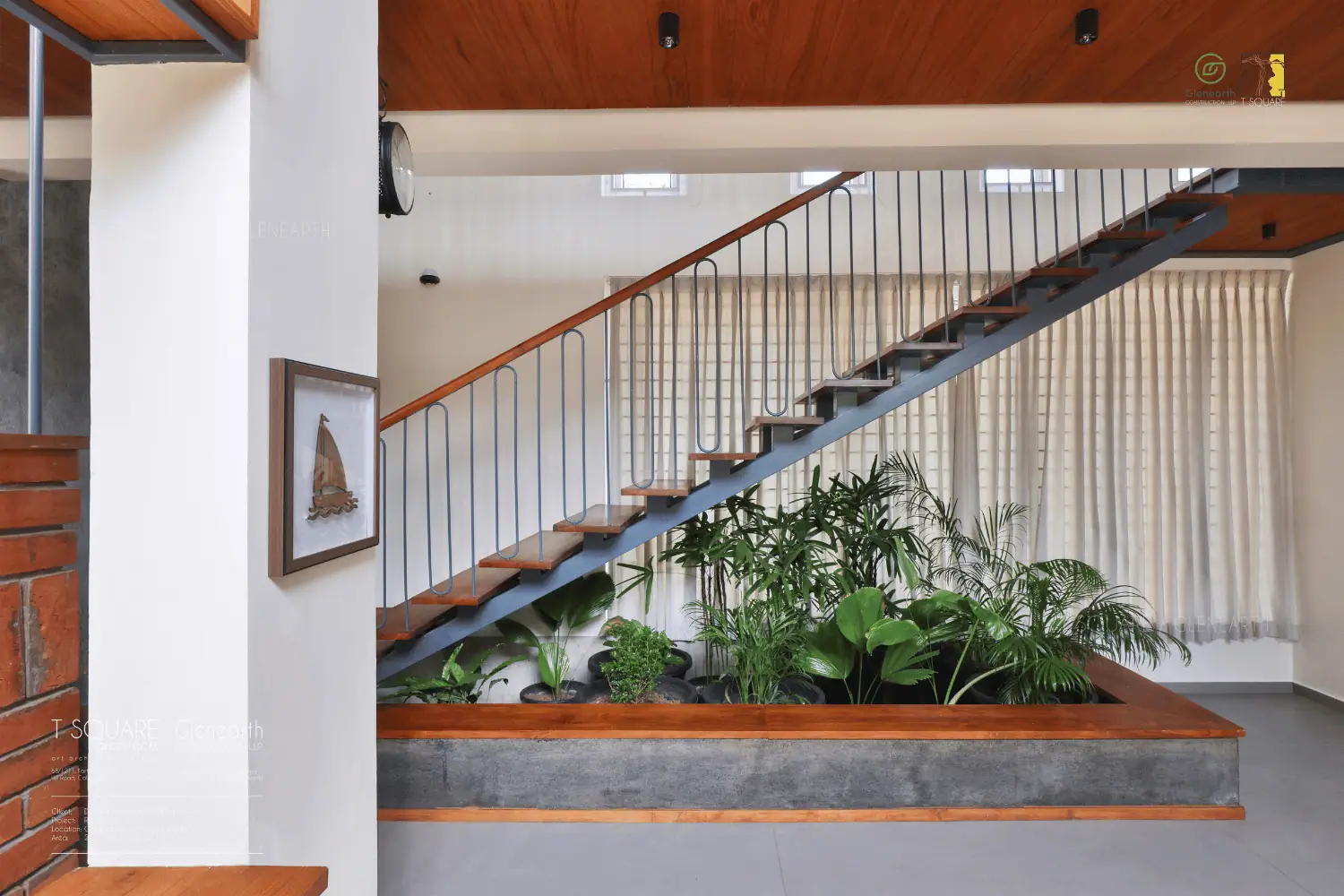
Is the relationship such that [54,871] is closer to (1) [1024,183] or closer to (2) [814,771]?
(2) [814,771]

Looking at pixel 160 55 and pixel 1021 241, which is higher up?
pixel 1021 241

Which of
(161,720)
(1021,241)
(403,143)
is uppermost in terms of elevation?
(1021,241)

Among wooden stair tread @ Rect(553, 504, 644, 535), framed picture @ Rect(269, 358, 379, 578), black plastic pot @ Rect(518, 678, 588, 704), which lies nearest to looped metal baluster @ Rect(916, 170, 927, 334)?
wooden stair tread @ Rect(553, 504, 644, 535)

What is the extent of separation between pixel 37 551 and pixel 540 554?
8.07 ft

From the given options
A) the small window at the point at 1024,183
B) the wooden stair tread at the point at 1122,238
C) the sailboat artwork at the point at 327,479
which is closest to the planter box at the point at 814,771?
the sailboat artwork at the point at 327,479

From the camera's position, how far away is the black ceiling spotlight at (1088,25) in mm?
2328

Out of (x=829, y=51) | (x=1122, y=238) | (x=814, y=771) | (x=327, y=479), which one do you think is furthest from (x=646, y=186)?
(x=327, y=479)

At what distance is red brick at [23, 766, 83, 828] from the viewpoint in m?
1.08

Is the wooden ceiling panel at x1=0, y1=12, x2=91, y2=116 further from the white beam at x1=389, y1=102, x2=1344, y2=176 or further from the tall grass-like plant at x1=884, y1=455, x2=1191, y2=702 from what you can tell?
the tall grass-like plant at x1=884, y1=455, x2=1191, y2=702

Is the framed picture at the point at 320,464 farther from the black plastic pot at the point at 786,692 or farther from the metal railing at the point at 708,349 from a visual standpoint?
the metal railing at the point at 708,349

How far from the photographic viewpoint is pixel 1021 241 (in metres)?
4.80

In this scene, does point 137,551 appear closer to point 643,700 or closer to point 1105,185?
point 643,700

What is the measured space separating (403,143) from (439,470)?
296 centimetres

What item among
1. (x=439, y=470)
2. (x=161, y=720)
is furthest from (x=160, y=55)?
(x=439, y=470)
